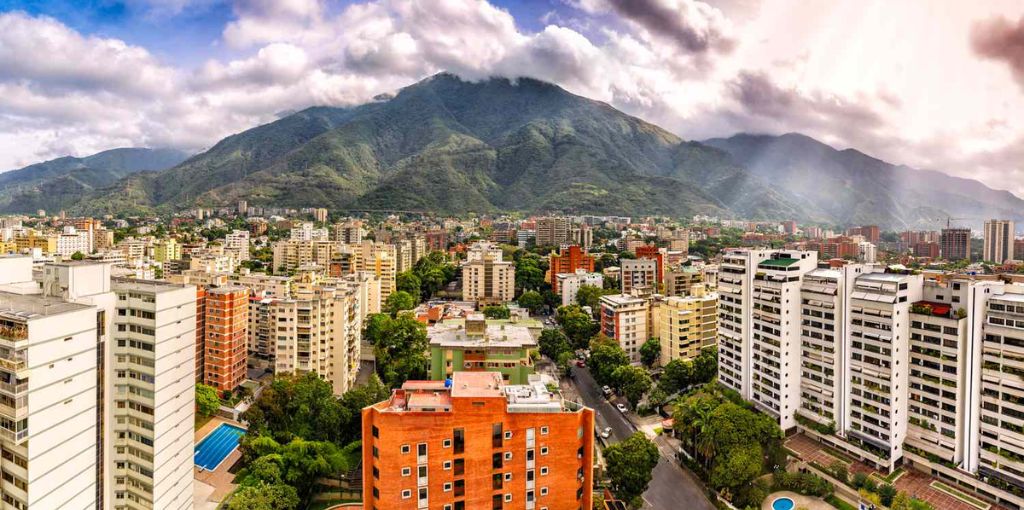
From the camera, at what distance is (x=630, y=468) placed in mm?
24312

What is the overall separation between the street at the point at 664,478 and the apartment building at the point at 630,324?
9.03 metres

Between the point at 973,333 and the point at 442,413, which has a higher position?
the point at 973,333

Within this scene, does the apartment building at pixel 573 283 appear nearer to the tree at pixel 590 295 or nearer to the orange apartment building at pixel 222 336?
the tree at pixel 590 295

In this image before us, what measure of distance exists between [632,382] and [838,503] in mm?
13586

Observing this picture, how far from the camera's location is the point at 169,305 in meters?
18.5

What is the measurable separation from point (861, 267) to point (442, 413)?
2524cm

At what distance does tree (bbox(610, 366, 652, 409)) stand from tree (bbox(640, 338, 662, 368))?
7.17 m

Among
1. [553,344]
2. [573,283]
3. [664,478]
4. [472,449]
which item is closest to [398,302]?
[553,344]

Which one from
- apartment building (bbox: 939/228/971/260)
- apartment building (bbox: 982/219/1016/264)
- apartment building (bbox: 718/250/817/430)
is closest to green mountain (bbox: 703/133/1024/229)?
apartment building (bbox: 939/228/971/260)

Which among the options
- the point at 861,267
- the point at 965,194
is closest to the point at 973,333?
the point at 861,267

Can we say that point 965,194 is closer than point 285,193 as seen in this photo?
Yes

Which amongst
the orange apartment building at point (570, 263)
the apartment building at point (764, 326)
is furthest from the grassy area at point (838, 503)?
the orange apartment building at point (570, 263)

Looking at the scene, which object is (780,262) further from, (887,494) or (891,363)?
(887,494)

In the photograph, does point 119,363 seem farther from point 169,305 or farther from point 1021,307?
point 1021,307
